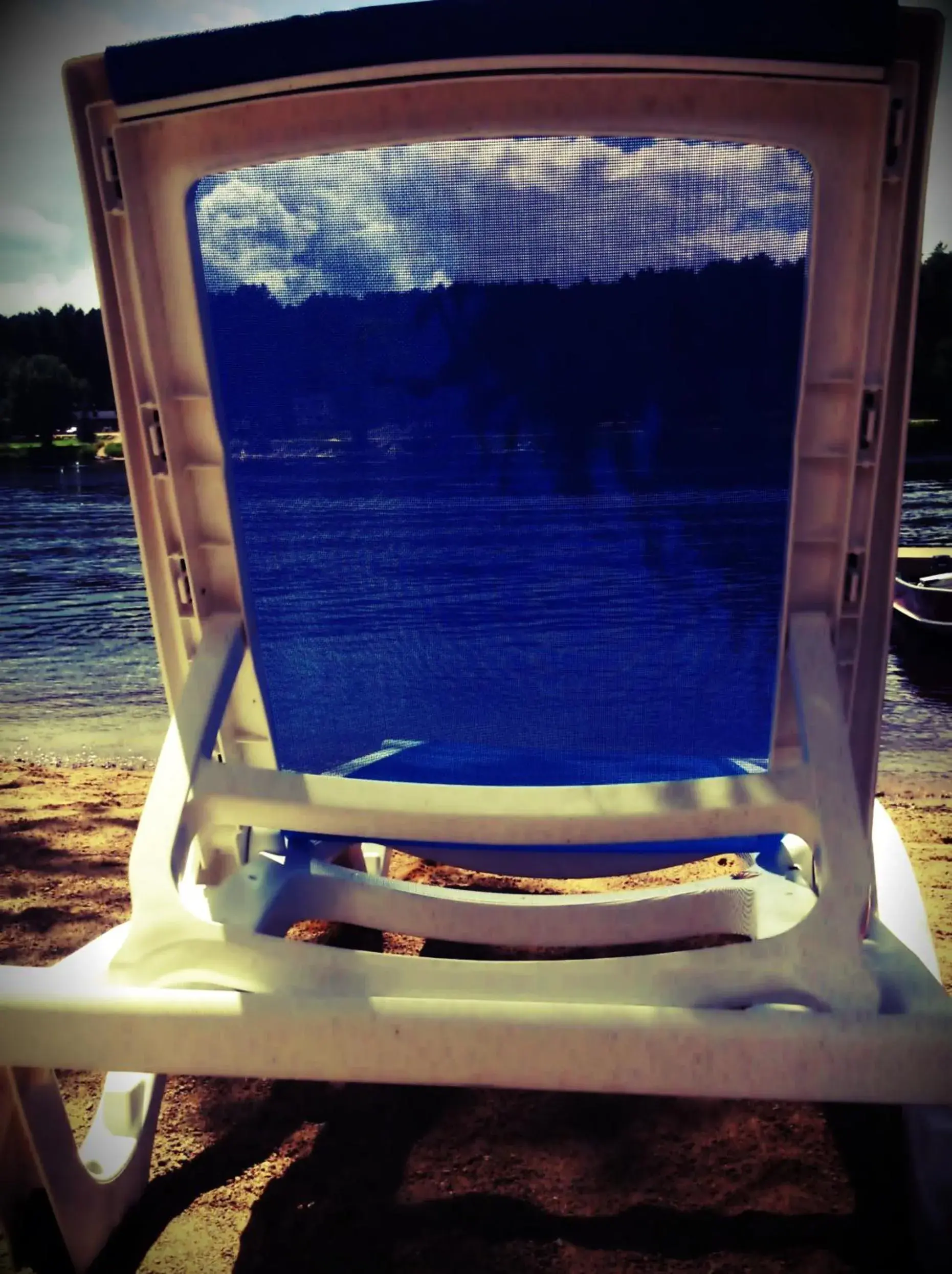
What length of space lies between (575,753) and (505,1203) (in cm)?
79

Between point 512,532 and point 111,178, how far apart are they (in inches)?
32.6

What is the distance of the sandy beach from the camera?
4.99 ft

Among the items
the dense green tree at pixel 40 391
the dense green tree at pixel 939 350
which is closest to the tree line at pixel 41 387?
the dense green tree at pixel 40 391

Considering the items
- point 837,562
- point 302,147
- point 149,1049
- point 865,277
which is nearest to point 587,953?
point 837,562

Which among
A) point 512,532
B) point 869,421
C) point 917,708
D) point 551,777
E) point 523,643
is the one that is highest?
point 869,421

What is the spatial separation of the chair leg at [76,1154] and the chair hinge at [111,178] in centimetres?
128

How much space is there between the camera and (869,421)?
4.90ft

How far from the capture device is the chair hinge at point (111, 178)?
1.43 metres

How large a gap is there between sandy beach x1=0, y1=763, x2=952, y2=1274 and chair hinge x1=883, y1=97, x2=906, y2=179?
1.66 m

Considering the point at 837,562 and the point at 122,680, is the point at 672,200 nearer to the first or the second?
the point at 837,562

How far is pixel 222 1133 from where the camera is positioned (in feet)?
6.08

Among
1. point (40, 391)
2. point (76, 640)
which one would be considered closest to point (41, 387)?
point (40, 391)

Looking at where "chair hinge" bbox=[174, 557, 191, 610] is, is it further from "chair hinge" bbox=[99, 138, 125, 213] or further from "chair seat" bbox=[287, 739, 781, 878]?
"chair hinge" bbox=[99, 138, 125, 213]

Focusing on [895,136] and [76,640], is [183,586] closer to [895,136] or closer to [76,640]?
[895,136]
